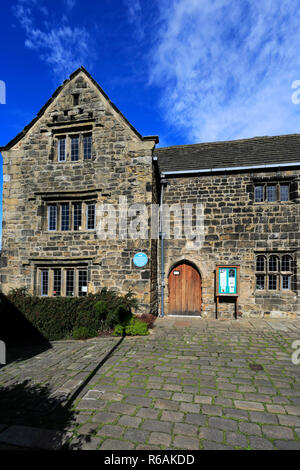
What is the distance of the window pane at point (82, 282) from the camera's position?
979cm

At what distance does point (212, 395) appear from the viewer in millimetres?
4137

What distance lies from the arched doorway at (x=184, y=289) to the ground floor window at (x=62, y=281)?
3727 mm

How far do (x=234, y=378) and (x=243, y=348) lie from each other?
5.97ft

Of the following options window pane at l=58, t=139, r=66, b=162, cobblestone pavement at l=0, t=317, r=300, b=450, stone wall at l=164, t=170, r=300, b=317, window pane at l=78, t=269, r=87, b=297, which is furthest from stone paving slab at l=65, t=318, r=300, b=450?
window pane at l=58, t=139, r=66, b=162

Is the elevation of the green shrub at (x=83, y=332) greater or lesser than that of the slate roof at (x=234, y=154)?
lesser

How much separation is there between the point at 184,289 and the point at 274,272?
148 inches

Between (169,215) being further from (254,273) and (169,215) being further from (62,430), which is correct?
(62,430)

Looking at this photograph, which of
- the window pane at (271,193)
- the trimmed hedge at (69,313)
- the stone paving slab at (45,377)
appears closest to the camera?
the stone paving slab at (45,377)

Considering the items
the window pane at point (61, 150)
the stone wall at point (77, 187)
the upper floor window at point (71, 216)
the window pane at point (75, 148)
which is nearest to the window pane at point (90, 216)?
the upper floor window at point (71, 216)

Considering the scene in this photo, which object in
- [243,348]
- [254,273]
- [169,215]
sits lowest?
[243,348]

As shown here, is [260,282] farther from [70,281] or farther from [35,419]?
[35,419]

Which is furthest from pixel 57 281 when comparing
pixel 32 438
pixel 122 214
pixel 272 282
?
pixel 272 282

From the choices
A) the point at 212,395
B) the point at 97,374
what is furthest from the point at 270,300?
the point at 97,374

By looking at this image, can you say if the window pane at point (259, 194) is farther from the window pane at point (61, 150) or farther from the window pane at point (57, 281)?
the window pane at point (57, 281)
